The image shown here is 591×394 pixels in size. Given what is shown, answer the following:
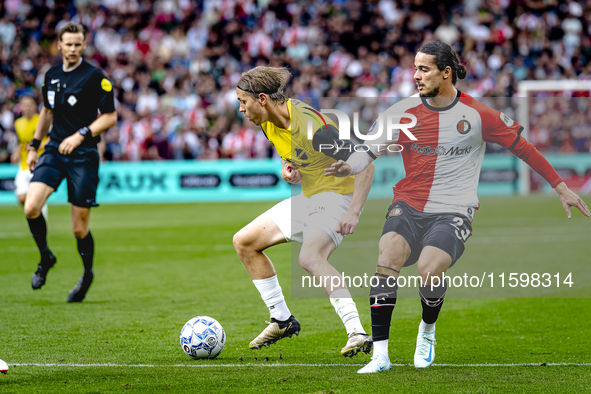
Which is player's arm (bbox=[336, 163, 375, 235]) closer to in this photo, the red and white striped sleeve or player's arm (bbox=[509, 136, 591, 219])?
the red and white striped sleeve

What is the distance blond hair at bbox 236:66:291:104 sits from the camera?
451cm

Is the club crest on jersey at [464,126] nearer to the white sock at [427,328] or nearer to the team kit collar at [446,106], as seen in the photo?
the team kit collar at [446,106]

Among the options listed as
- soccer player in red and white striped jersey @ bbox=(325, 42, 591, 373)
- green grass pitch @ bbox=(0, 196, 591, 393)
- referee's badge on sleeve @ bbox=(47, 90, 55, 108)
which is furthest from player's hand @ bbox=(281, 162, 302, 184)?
referee's badge on sleeve @ bbox=(47, 90, 55, 108)

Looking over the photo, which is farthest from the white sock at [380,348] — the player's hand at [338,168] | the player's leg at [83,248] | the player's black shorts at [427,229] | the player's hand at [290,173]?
the player's leg at [83,248]

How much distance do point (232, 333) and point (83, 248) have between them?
2153 mm

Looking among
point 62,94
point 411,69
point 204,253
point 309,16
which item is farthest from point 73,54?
point 309,16

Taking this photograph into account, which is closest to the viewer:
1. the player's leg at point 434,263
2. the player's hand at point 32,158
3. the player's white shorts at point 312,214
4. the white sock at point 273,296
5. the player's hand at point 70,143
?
the player's leg at point 434,263

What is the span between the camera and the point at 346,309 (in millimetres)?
4445

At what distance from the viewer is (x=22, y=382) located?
3.91 m

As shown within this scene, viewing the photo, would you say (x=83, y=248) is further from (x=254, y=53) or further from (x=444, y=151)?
(x=254, y=53)

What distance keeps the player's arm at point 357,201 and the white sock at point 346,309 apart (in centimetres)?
40

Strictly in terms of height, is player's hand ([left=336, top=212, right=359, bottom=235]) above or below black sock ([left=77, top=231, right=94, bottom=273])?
above

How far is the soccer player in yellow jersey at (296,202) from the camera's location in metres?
4.50

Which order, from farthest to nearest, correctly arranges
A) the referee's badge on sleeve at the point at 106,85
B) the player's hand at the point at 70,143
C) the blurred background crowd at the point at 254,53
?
the blurred background crowd at the point at 254,53, the referee's badge on sleeve at the point at 106,85, the player's hand at the point at 70,143
